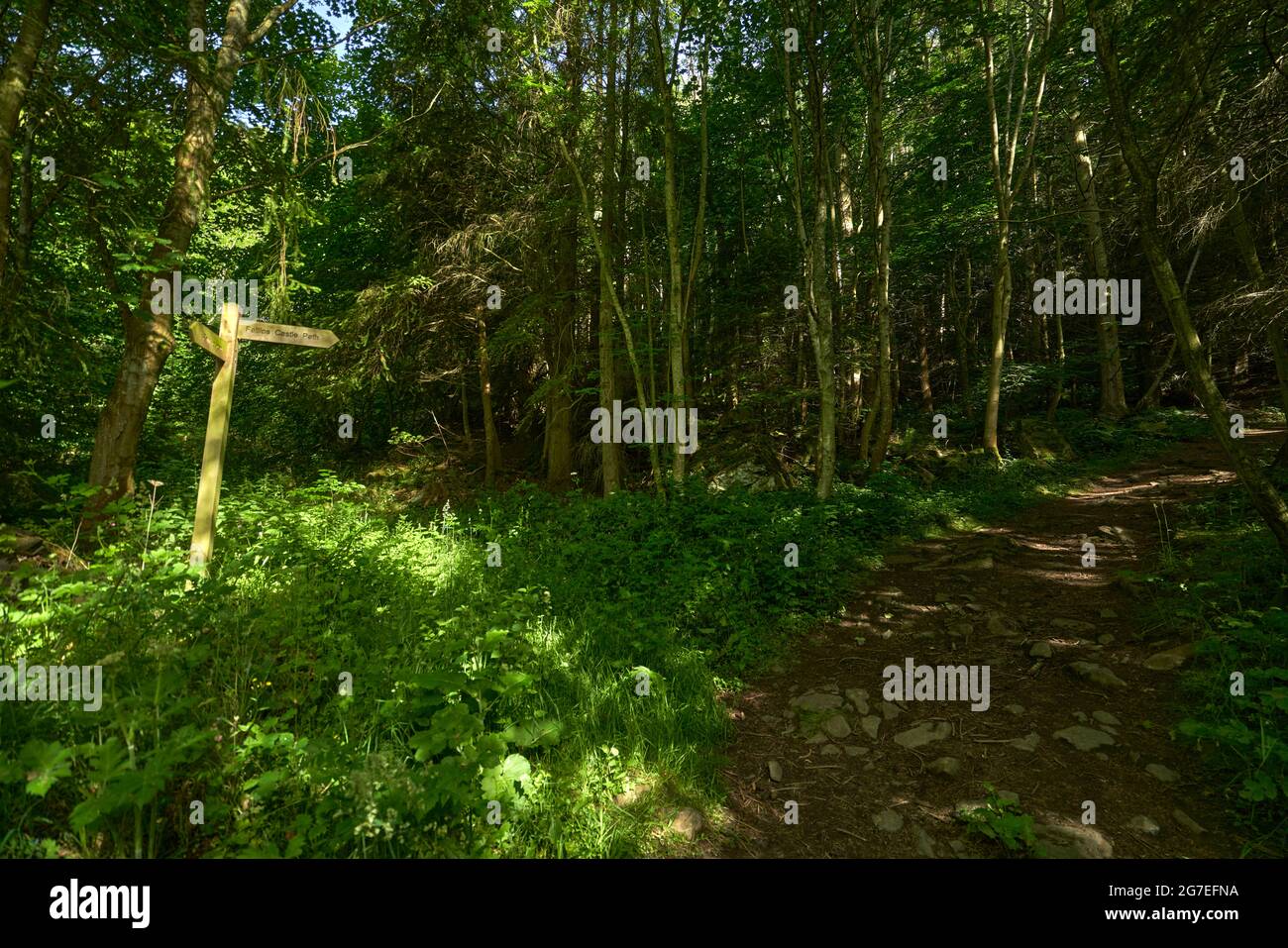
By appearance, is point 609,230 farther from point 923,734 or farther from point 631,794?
point 631,794

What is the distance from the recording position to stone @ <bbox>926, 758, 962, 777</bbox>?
3451 mm

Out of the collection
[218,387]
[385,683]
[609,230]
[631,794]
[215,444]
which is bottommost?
[631,794]

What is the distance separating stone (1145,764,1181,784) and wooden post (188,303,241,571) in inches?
281

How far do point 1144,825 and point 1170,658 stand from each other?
2.29m

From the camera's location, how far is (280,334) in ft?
17.4

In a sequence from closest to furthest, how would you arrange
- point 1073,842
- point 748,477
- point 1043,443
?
point 1073,842
point 748,477
point 1043,443

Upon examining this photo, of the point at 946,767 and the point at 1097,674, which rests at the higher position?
the point at 1097,674

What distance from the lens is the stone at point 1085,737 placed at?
11.8ft

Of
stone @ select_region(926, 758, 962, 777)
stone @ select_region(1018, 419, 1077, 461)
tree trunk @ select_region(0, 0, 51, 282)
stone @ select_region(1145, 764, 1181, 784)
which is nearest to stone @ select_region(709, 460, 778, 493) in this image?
stone @ select_region(1018, 419, 1077, 461)

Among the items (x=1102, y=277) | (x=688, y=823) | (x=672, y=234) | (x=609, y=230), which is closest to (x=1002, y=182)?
(x=1102, y=277)

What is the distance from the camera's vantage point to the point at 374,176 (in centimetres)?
1059

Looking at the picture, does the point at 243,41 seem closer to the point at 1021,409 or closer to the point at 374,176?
the point at 374,176

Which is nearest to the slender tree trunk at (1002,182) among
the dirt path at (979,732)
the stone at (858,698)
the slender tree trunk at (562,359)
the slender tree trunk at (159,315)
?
the dirt path at (979,732)

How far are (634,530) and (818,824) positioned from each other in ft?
14.5
